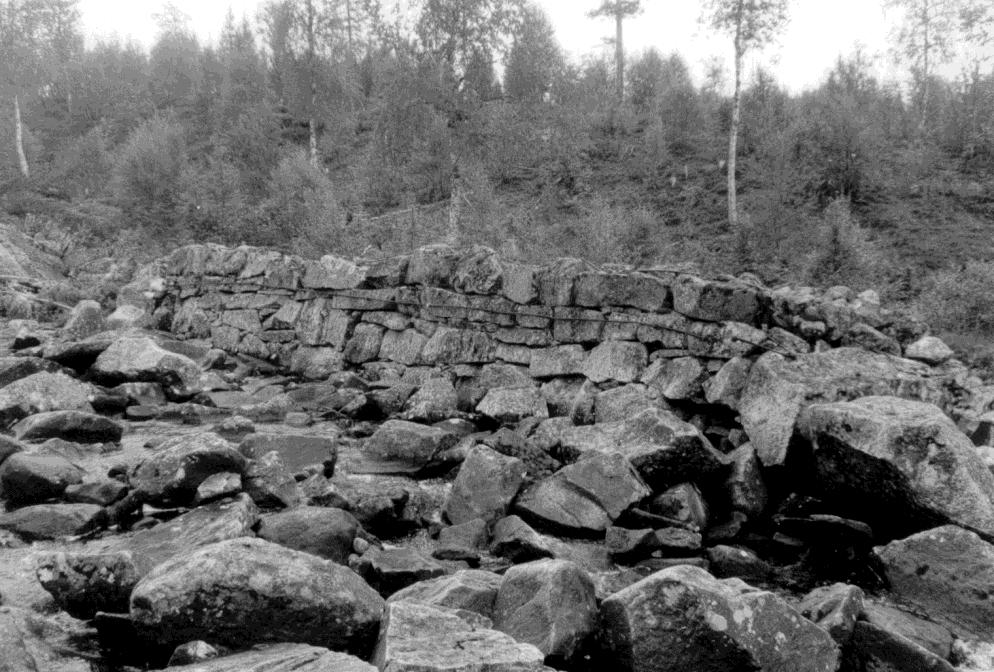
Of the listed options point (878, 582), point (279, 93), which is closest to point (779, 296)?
point (878, 582)

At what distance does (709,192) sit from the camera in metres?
19.7

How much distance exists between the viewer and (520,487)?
5.52 metres

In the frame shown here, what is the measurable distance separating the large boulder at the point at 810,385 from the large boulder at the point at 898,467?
37cm

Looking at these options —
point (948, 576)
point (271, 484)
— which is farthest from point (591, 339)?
point (948, 576)

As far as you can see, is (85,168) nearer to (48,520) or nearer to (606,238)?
(606,238)

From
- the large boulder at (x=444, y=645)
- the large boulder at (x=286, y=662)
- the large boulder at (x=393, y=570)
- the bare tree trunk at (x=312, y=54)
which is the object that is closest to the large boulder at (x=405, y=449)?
the large boulder at (x=393, y=570)

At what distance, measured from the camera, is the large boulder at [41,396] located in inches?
273

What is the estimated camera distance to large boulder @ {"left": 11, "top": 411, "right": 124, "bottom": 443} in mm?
6426

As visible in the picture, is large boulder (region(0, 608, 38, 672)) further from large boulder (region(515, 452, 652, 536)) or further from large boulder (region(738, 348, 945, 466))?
large boulder (region(738, 348, 945, 466))

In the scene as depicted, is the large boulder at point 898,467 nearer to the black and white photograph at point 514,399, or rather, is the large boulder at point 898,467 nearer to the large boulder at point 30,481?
the black and white photograph at point 514,399

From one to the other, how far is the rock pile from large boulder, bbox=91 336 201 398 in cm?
4

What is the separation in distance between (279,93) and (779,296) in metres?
32.7

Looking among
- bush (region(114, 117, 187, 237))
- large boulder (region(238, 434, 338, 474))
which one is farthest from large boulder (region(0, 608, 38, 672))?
bush (region(114, 117, 187, 237))

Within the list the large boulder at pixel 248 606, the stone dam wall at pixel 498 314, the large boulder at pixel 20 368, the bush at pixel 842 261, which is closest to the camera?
the large boulder at pixel 248 606
